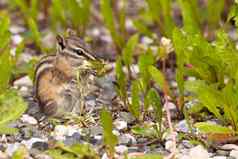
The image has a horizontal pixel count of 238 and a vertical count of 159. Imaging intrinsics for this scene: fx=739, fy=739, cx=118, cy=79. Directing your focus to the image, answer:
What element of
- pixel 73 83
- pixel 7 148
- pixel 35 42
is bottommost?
pixel 7 148

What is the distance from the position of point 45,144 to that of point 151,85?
120 cm

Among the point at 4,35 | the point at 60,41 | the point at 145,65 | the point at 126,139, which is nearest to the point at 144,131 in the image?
the point at 126,139

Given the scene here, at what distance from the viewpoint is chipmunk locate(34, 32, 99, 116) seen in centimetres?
460

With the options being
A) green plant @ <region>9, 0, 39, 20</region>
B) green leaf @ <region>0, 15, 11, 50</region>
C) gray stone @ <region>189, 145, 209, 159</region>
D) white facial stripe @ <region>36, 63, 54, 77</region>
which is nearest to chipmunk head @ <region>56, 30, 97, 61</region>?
white facial stripe @ <region>36, 63, 54, 77</region>

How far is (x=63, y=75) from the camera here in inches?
186

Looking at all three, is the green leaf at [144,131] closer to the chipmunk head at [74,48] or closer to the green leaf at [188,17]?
the chipmunk head at [74,48]

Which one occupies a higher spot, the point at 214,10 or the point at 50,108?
the point at 214,10

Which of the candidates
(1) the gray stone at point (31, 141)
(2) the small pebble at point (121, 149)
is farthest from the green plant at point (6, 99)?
(2) the small pebble at point (121, 149)

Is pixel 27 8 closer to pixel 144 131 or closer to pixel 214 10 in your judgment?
pixel 214 10

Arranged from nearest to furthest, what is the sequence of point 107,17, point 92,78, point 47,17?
point 92,78
point 107,17
point 47,17

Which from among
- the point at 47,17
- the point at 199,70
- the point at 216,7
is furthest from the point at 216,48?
the point at 47,17

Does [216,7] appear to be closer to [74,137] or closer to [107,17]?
[107,17]

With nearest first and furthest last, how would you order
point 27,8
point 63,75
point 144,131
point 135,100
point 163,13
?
1. point 144,131
2. point 135,100
3. point 63,75
4. point 163,13
5. point 27,8

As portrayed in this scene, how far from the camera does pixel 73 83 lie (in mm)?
4699
